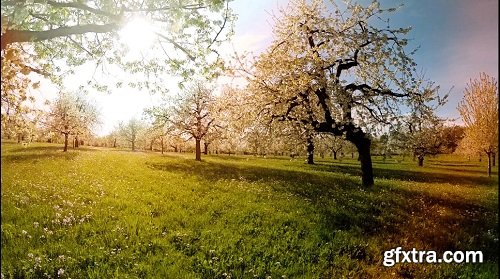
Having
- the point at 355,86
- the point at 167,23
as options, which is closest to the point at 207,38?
the point at 167,23

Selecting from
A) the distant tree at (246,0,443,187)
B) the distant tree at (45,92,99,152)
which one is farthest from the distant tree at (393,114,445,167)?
the distant tree at (45,92,99,152)

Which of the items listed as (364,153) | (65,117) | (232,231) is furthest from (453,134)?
(65,117)

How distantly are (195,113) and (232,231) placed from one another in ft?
117

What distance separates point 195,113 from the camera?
4641 centimetres

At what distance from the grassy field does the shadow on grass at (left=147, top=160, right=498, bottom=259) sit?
4cm

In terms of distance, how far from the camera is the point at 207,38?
36.0 ft

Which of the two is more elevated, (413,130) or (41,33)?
(41,33)

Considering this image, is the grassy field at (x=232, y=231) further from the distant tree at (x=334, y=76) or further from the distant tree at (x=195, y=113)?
the distant tree at (x=195, y=113)

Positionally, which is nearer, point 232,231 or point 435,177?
point 232,231

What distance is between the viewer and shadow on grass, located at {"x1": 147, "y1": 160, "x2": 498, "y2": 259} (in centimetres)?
1098

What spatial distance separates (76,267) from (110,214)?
15.0ft

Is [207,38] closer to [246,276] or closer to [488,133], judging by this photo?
[246,276]

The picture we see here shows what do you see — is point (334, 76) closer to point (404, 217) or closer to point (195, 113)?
point (404, 217)

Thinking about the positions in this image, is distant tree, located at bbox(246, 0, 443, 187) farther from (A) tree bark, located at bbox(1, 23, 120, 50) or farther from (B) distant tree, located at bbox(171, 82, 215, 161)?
(B) distant tree, located at bbox(171, 82, 215, 161)
